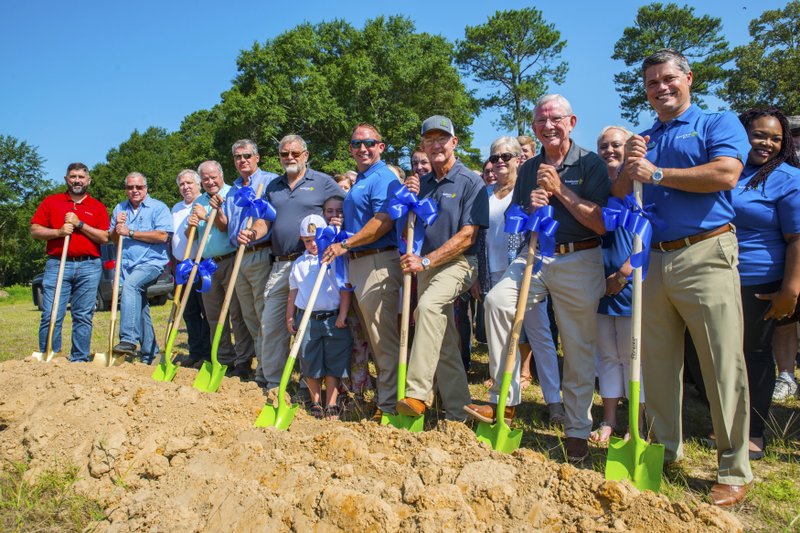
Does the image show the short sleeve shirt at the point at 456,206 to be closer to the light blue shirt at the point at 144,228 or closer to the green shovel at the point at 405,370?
the green shovel at the point at 405,370

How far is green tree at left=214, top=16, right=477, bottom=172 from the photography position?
28234 mm

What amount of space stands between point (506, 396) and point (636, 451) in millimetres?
854

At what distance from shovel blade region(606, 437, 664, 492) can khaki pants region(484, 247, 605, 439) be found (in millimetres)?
772

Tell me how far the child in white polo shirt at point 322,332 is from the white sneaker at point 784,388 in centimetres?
392

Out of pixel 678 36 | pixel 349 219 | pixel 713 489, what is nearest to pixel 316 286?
pixel 349 219

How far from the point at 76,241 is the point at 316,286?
13.0 feet

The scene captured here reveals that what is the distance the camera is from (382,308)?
5098 millimetres

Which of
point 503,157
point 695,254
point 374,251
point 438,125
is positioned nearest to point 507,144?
point 503,157

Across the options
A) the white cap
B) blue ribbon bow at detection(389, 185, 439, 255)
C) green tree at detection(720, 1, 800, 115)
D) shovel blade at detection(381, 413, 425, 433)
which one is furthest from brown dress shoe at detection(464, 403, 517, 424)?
green tree at detection(720, 1, 800, 115)

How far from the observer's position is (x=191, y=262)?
22.0ft

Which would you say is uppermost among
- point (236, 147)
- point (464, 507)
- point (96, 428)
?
point (236, 147)

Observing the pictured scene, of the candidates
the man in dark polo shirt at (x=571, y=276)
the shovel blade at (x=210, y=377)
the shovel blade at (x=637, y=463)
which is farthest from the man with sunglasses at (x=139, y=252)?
the shovel blade at (x=637, y=463)

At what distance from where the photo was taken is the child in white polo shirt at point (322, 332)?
542cm

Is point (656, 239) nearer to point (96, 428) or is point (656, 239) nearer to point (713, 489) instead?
point (713, 489)
